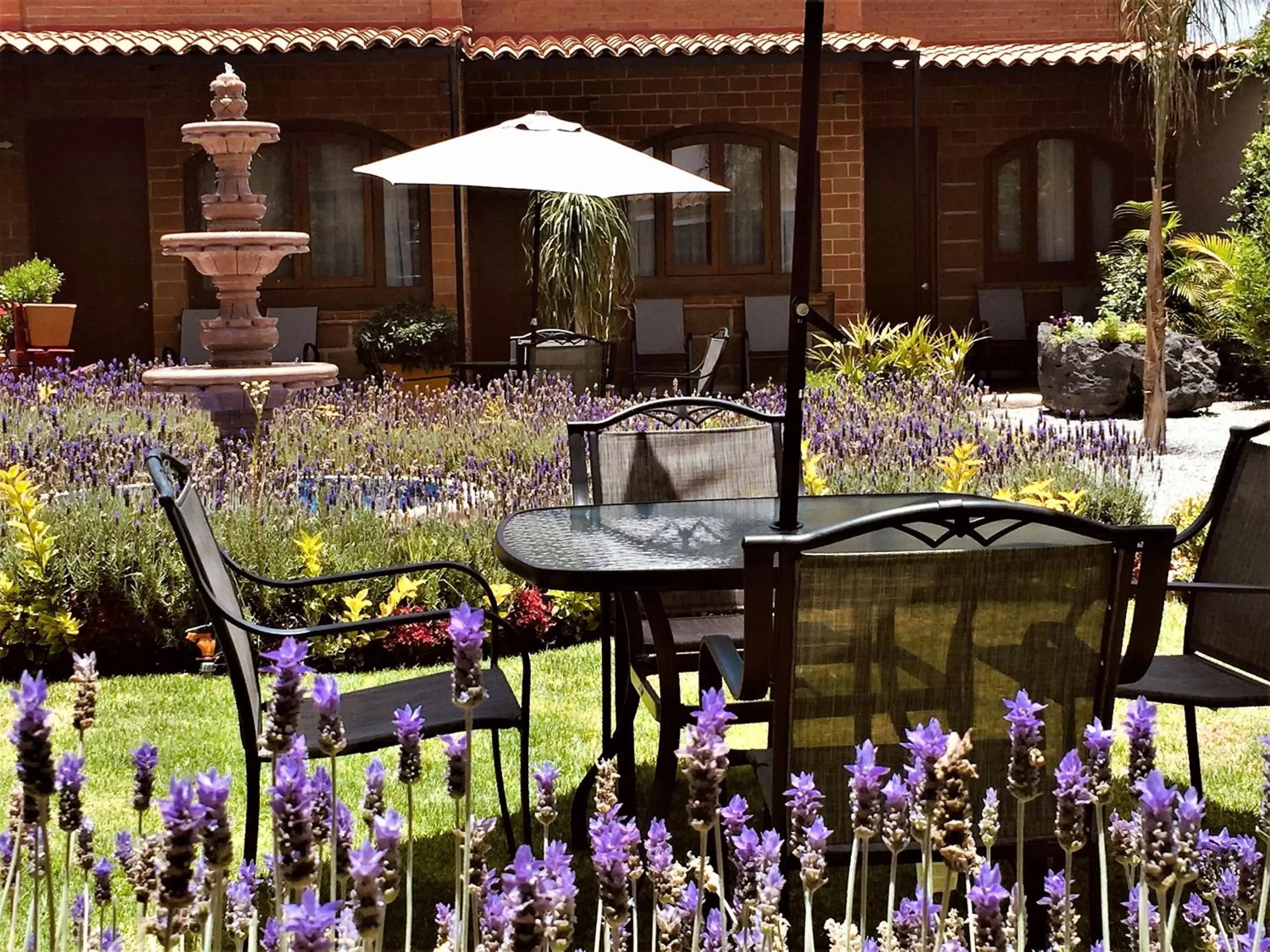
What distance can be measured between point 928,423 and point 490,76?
8.56 metres

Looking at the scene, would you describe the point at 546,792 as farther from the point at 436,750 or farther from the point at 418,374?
the point at 418,374

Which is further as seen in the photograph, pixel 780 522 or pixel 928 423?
pixel 928 423

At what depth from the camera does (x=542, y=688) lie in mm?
5125

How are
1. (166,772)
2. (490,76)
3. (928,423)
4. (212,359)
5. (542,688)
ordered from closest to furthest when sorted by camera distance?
1. (166,772)
2. (542,688)
3. (928,423)
4. (212,359)
5. (490,76)

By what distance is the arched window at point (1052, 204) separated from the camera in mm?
16594

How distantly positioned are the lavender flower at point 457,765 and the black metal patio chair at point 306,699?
1013mm

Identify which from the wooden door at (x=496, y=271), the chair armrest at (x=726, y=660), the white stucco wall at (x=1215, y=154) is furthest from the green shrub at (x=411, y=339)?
the chair armrest at (x=726, y=660)

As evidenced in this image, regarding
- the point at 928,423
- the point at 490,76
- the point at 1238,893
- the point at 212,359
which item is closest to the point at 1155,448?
the point at 928,423

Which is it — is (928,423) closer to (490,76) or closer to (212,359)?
(212,359)

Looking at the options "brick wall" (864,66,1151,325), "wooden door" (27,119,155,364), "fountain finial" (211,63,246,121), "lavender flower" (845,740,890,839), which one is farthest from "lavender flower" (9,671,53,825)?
"brick wall" (864,66,1151,325)

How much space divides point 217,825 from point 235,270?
8.06m

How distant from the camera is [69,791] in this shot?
158 cm

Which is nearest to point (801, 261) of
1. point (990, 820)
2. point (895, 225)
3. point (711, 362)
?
point (990, 820)

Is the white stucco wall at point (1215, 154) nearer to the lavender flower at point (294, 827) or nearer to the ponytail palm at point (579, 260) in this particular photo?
the ponytail palm at point (579, 260)
